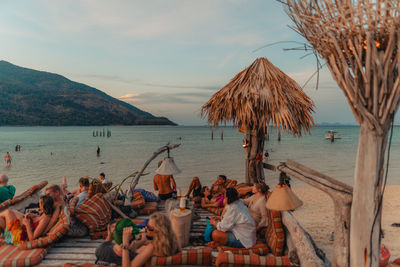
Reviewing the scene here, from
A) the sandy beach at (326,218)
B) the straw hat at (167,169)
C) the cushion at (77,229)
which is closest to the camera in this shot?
the cushion at (77,229)

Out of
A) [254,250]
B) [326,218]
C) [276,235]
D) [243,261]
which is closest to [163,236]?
[243,261]

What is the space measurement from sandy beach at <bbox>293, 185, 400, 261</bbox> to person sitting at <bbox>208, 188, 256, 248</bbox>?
2922 mm

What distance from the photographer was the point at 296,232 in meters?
3.71

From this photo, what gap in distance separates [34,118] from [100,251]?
203752 millimetres

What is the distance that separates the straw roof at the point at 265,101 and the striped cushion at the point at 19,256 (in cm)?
541

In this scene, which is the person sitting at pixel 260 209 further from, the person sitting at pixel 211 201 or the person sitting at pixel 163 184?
the person sitting at pixel 163 184

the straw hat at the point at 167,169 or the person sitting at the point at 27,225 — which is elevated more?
the straw hat at the point at 167,169

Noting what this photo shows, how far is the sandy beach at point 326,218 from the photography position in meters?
6.21

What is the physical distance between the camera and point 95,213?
184 inches

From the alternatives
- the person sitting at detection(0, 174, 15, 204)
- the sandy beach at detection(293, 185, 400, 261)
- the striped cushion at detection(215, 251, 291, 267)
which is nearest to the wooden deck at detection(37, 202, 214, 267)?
the striped cushion at detection(215, 251, 291, 267)

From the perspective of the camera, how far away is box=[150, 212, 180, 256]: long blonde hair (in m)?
2.85

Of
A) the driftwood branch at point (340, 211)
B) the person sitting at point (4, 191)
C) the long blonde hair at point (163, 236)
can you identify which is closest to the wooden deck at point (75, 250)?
the long blonde hair at point (163, 236)

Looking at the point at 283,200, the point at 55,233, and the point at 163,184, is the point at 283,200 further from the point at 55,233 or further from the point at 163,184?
the point at 163,184

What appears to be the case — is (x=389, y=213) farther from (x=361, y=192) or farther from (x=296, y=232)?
(x=361, y=192)
